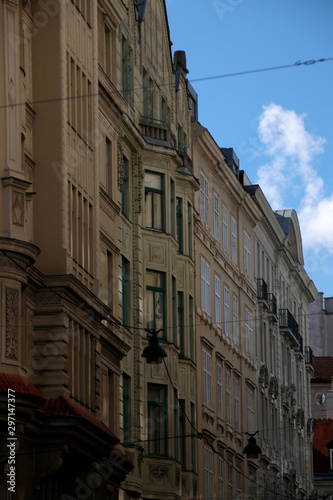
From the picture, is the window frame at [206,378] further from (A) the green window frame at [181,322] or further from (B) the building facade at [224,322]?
(A) the green window frame at [181,322]

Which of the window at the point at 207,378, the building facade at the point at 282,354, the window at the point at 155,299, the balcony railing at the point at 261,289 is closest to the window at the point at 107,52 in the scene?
the window at the point at 155,299

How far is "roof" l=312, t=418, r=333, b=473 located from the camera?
281 ft

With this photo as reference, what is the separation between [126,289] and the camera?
1517 inches

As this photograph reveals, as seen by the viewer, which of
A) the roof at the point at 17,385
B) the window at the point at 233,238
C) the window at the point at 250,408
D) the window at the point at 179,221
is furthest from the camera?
the window at the point at 250,408

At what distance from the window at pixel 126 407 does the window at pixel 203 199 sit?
1209 centimetres

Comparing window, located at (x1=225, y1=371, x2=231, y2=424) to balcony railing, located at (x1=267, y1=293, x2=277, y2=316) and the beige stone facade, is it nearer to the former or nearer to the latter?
the beige stone facade

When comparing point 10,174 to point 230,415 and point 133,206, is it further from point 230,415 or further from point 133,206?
point 230,415

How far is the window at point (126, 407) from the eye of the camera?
37406mm

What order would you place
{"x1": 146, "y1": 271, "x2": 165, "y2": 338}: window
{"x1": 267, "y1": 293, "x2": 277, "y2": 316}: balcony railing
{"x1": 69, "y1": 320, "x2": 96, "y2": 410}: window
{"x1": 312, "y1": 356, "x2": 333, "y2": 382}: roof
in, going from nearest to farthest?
1. {"x1": 69, "y1": 320, "x2": 96, "y2": 410}: window
2. {"x1": 146, "y1": 271, "x2": 165, "y2": 338}: window
3. {"x1": 267, "y1": 293, "x2": 277, "y2": 316}: balcony railing
4. {"x1": 312, "y1": 356, "x2": 333, "y2": 382}: roof

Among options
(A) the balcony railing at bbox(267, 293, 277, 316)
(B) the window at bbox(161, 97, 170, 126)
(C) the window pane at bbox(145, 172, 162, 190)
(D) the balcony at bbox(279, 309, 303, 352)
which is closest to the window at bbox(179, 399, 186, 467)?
(C) the window pane at bbox(145, 172, 162, 190)

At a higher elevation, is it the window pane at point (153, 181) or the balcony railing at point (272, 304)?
the balcony railing at point (272, 304)

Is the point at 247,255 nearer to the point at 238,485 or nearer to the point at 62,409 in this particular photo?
the point at 238,485

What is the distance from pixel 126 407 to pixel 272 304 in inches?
1058

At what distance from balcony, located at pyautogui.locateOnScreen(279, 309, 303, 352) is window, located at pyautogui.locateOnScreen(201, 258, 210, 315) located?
17.6m
